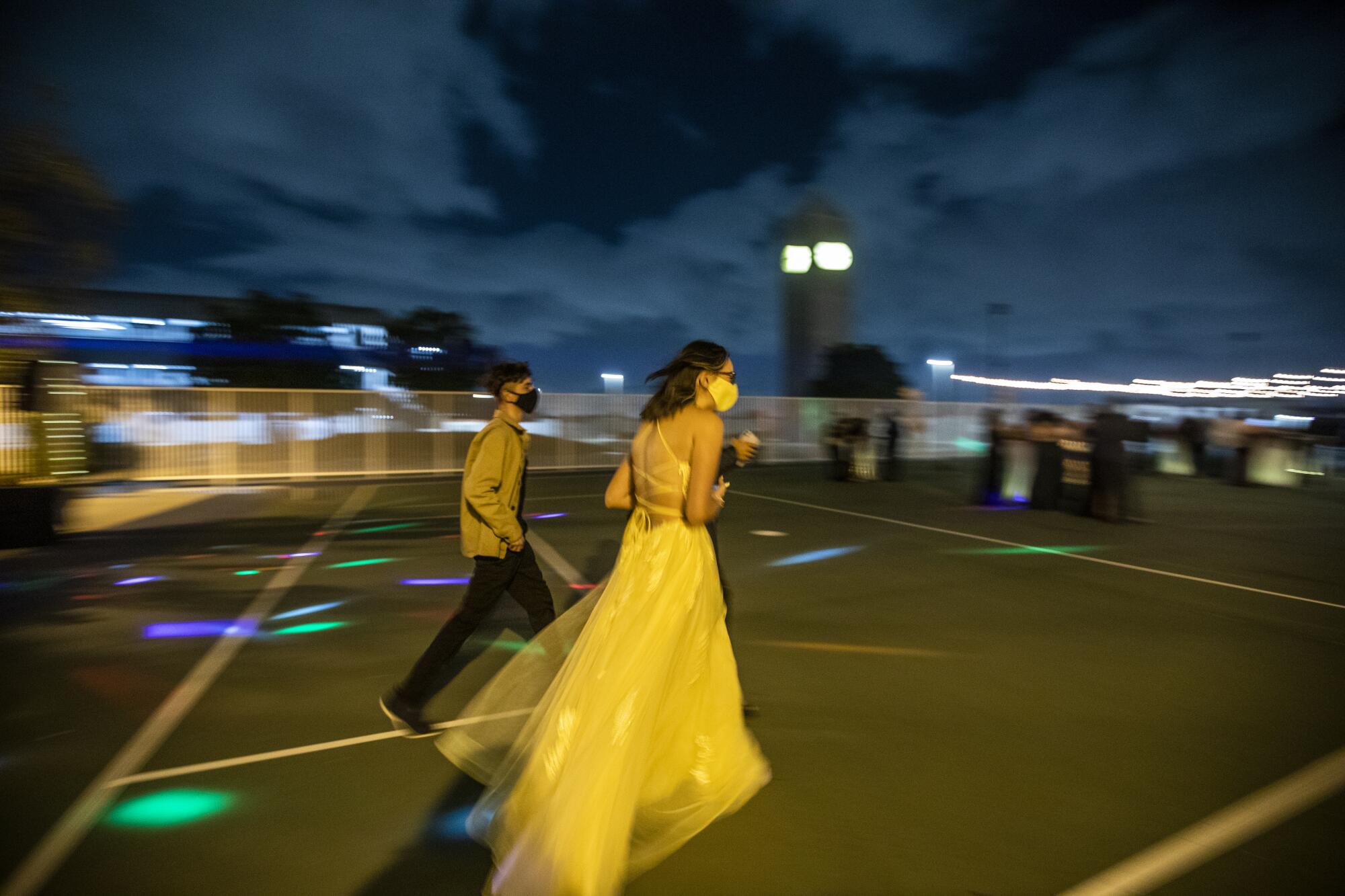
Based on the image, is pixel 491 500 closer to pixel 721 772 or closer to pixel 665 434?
pixel 665 434

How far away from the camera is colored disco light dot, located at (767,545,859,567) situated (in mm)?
8256

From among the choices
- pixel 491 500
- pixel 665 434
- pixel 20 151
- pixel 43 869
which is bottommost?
pixel 43 869

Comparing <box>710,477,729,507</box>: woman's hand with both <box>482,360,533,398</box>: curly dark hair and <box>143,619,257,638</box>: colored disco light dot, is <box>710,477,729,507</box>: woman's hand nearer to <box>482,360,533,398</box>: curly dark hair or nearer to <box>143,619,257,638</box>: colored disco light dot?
<box>482,360,533,398</box>: curly dark hair

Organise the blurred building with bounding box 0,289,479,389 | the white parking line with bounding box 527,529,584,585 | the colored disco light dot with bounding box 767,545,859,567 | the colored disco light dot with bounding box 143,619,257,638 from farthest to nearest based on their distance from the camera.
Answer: the blurred building with bounding box 0,289,479,389, the colored disco light dot with bounding box 767,545,859,567, the white parking line with bounding box 527,529,584,585, the colored disco light dot with bounding box 143,619,257,638

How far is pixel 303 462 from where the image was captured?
61.7 ft

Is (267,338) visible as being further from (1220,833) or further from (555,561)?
(1220,833)

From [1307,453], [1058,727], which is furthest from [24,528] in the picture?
[1307,453]

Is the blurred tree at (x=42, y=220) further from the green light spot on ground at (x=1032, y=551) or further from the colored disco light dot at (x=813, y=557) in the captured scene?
the green light spot on ground at (x=1032, y=551)

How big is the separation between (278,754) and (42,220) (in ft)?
41.5

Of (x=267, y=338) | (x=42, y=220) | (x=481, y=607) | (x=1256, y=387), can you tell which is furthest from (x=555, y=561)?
(x=1256, y=387)

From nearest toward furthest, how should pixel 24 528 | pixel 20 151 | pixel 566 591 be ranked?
pixel 566 591, pixel 24 528, pixel 20 151

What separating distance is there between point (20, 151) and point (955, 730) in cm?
1481

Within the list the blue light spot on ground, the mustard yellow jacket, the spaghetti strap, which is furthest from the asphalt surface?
the spaghetti strap

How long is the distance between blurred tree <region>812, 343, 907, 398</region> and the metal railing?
1412 inches
